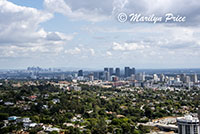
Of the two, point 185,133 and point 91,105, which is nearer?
point 185,133

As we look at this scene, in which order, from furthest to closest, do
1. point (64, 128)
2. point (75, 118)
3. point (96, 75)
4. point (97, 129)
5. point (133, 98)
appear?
point (96, 75) → point (133, 98) → point (75, 118) → point (64, 128) → point (97, 129)

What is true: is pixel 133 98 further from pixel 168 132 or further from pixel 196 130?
pixel 196 130

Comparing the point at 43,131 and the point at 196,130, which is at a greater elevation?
the point at 196,130

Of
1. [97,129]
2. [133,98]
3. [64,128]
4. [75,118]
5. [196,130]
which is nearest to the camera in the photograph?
[196,130]

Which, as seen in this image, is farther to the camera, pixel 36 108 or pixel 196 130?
pixel 36 108

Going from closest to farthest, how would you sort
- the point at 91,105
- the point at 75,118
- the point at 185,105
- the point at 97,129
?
the point at 97,129
the point at 75,118
the point at 91,105
the point at 185,105

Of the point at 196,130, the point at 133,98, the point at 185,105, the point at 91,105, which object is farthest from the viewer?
the point at 133,98

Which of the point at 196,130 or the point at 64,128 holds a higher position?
the point at 196,130

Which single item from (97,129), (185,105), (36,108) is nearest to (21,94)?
(36,108)

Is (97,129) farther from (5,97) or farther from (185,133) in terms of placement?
(5,97)

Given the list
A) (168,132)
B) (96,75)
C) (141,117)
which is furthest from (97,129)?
(96,75)
